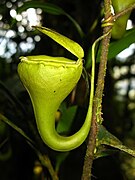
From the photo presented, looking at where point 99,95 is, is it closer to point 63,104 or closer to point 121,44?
point 121,44

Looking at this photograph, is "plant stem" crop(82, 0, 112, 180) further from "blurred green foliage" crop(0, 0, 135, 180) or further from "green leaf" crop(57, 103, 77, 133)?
"green leaf" crop(57, 103, 77, 133)

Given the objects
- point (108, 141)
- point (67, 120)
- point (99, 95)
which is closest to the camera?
point (99, 95)

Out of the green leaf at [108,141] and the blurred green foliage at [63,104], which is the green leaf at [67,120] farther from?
the green leaf at [108,141]

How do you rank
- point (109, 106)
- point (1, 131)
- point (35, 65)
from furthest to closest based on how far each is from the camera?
1. point (109, 106)
2. point (1, 131)
3. point (35, 65)

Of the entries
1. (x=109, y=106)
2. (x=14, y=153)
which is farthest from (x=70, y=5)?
(x=14, y=153)

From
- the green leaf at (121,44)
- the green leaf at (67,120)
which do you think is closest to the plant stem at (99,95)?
the green leaf at (121,44)

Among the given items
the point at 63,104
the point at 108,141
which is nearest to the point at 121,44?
the point at 108,141

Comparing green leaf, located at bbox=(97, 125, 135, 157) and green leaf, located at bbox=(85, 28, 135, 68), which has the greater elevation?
green leaf, located at bbox=(85, 28, 135, 68)

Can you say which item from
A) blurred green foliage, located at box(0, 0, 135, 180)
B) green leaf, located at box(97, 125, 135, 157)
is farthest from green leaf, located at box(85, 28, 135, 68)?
green leaf, located at box(97, 125, 135, 157)

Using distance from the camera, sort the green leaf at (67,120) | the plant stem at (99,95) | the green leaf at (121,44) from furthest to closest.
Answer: the green leaf at (67,120) → the green leaf at (121,44) → the plant stem at (99,95)

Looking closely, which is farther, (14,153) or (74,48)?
(14,153)

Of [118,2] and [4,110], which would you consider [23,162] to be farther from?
[118,2]
